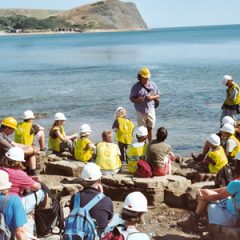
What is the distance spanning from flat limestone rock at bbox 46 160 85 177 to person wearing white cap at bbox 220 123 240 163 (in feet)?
10.7

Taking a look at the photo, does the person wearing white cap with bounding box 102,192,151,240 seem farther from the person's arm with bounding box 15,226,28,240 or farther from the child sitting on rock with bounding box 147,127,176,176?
the child sitting on rock with bounding box 147,127,176,176

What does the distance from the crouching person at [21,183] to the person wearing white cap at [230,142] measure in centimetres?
489

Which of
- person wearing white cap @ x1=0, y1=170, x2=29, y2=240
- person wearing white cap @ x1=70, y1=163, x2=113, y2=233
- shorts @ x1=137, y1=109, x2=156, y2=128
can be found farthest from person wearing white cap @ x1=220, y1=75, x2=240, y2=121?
person wearing white cap @ x1=0, y1=170, x2=29, y2=240

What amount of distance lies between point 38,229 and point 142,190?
9.34ft

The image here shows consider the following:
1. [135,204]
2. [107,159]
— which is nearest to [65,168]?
[107,159]

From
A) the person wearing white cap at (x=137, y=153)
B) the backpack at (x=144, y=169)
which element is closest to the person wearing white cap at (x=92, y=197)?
the backpack at (x=144, y=169)

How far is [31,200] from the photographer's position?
809cm

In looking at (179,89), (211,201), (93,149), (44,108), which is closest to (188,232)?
(211,201)

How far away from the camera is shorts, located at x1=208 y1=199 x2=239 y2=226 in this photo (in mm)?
7809

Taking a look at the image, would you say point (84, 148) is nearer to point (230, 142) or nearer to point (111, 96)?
point (230, 142)

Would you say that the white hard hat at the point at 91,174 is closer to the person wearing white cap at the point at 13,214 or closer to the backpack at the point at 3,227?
the person wearing white cap at the point at 13,214

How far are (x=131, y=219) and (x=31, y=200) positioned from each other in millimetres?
2500

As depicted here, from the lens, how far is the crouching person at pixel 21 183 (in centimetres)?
776

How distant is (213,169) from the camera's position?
11.1 m
